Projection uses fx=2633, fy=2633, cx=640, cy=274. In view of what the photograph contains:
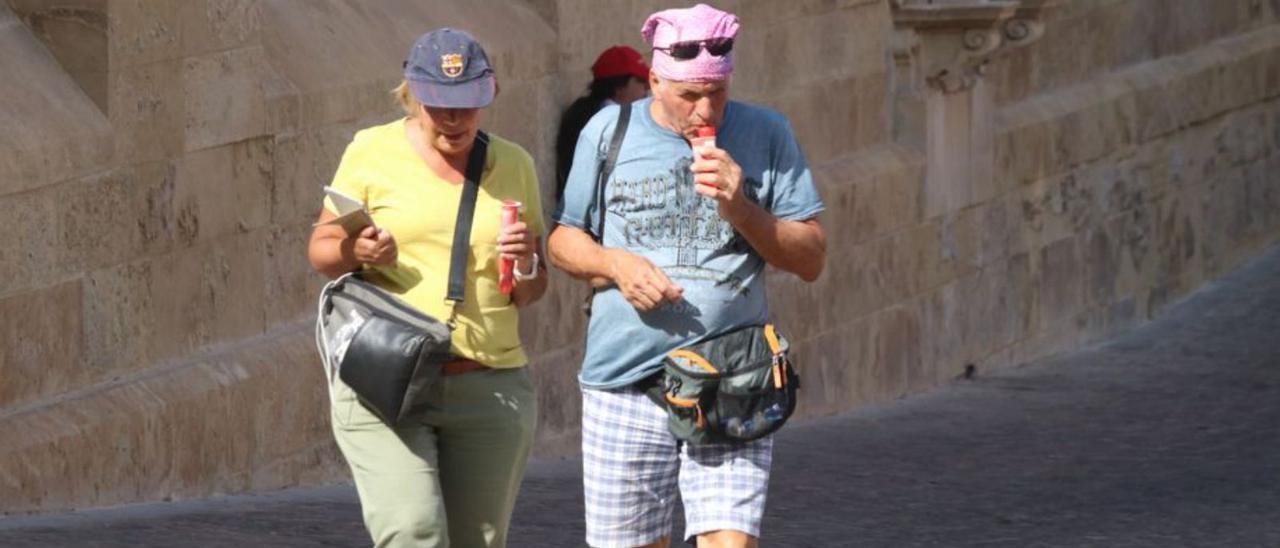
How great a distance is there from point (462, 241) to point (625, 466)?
598mm

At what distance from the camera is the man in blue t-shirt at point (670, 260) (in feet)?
18.0

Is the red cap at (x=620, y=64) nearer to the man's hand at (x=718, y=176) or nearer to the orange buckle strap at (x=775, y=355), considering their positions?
the orange buckle strap at (x=775, y=355)

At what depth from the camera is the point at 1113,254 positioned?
15305 millimetres

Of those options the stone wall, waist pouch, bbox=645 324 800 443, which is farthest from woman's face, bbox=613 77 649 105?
waist pouch, bbox=645 324 800 443

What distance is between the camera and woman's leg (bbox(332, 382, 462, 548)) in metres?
5.36

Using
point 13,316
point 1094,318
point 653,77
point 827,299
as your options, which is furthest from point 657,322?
point 1094,318

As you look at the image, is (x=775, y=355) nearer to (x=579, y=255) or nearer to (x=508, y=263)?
(x=579, y=255)

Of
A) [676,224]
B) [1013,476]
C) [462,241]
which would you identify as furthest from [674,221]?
[1013,476]

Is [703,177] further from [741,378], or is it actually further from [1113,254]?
[1113,254]

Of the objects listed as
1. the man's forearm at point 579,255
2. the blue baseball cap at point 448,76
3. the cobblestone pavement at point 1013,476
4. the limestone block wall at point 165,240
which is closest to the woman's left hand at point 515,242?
Answer: the man's forearm at point 579,255

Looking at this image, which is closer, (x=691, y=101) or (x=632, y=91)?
(x=691, y=101)

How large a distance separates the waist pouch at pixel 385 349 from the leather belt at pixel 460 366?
0.04m

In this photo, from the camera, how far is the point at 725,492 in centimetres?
559

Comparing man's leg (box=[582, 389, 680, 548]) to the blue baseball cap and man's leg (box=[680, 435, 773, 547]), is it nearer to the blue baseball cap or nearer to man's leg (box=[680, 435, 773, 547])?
man's leg (box=[680, 435, 773, 547])
